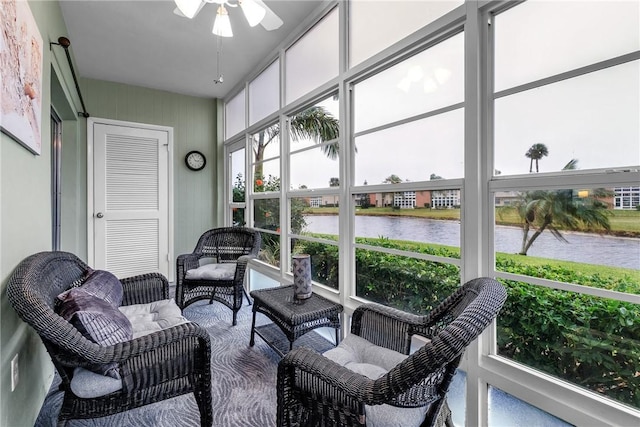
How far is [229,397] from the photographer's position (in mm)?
1861

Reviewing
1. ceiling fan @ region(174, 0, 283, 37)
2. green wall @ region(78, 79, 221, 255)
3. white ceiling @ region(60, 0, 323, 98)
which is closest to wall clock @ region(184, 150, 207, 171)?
green wall @ region(78, 79, 221, 255)

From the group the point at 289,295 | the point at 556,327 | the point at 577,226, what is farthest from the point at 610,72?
the point at 289,295

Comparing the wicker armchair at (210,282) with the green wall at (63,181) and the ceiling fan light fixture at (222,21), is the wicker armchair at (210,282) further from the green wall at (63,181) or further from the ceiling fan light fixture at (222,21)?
the ceiling fan light fixture at (222,21)

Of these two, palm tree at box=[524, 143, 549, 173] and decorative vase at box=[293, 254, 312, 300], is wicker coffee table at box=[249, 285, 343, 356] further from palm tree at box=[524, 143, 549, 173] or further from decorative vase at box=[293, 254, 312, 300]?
palm tree at box=[524, 143, 549, 173]

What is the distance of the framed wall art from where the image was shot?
4.00 ft

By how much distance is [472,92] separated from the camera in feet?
5.00

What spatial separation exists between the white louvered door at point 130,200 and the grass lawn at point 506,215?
10.1ft

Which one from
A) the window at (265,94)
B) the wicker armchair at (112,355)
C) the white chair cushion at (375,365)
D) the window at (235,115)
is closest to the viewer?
the white chair cushion at (375,365)

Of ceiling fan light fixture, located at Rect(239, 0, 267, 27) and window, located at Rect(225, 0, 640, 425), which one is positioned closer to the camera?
window, located at Rect(225, 0, 640, 425)

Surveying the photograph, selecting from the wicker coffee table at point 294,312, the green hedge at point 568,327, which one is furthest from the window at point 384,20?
the wicker coffee table at point 294,312

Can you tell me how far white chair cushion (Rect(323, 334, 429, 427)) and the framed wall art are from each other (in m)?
1.73

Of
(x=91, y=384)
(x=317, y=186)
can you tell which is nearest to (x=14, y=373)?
(x=91, y=384)

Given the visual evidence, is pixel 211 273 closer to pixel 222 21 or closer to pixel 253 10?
pixel 222 21

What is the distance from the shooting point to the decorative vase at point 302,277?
7.39 ft
